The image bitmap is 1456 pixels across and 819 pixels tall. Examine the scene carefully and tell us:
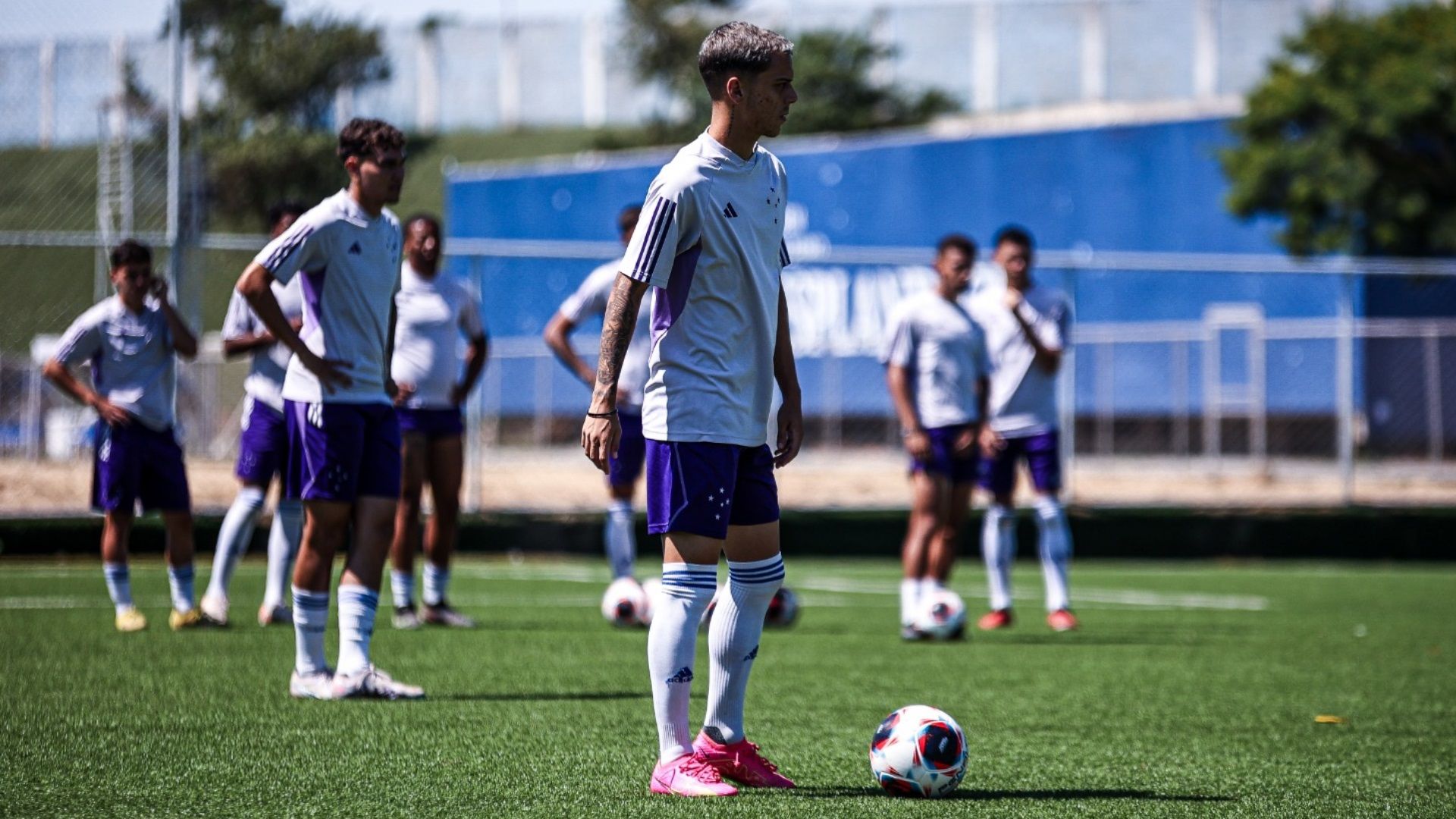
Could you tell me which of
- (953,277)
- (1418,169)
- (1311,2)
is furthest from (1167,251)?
(953,277)

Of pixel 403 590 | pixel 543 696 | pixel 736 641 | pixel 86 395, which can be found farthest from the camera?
pixel 403 590

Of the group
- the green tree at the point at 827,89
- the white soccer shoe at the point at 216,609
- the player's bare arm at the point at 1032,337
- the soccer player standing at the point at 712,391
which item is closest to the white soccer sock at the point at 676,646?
the soccer player standing at the point at 712,391

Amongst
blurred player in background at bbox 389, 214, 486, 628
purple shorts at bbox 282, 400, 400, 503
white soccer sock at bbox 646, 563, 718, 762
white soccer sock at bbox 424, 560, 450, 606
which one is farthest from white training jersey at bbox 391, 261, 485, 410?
white soccer sock at bbox 646, 563, 718, 762

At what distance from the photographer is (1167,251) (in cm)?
3111

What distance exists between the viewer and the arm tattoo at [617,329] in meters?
4.44

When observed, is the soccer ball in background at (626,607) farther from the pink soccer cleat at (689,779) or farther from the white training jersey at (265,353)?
the pink soccer cleat at (689,779)

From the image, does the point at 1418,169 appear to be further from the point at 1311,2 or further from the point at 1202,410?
A: the point at 1311,2

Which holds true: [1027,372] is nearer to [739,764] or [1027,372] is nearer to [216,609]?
[216,609]

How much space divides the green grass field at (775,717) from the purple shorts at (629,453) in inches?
35.4

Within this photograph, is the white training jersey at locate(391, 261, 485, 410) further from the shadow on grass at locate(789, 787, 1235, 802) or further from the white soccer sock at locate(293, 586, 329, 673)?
the shadow on grass at locate(789, 787, 1235, 802)

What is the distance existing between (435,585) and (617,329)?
17.4 feet

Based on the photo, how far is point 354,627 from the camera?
6309mm

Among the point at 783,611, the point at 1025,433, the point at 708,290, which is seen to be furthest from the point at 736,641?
the point at 1025,433

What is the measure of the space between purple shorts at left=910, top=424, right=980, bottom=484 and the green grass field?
0.97 metres
